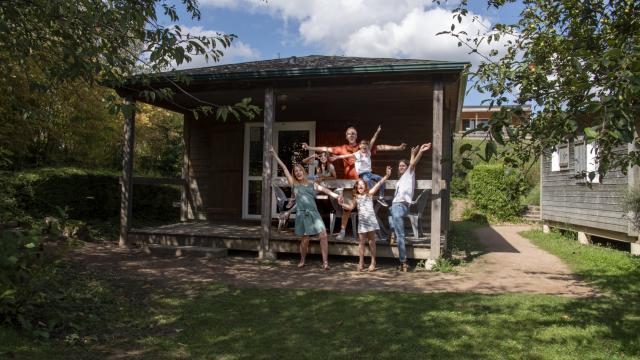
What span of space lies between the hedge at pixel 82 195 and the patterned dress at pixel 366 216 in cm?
523

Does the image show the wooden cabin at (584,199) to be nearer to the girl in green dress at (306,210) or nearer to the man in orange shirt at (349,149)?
the man in orange shirt at (349,149)

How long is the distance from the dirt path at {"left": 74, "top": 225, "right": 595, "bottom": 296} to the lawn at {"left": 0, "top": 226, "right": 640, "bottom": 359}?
427 millimetres

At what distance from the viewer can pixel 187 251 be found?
318 inches

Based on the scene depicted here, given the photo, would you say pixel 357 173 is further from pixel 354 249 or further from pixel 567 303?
pixel 567 303

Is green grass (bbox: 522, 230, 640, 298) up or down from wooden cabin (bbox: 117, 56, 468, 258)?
down

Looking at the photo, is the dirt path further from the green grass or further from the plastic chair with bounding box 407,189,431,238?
the plastic chair with bounding box 407,189,431,238

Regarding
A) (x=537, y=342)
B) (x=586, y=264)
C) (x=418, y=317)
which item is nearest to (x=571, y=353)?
(x=537, y=342)

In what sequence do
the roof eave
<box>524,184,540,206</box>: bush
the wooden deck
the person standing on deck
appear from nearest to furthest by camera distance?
the roof eave < the person standing on deck < the wooden deck < <box>524,184,540,206</box>: bush

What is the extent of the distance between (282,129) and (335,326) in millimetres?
6567

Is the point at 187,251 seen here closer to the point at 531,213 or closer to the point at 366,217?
the point at 366,217

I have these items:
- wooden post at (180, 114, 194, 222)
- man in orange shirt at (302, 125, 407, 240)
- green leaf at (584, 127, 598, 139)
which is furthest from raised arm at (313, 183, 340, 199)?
green leaf at (584, 127, 598, 139)

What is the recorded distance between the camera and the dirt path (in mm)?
6000

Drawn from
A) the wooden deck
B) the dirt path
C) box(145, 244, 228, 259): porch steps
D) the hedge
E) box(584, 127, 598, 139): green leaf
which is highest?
box(584, 127, 598, 139): green leaf

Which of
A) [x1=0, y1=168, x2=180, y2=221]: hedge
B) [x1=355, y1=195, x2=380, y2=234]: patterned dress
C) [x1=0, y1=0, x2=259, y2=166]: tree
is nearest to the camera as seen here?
[x1=0, y1=0, x2=259, y2=166]: tree
